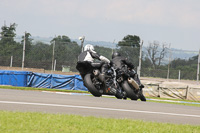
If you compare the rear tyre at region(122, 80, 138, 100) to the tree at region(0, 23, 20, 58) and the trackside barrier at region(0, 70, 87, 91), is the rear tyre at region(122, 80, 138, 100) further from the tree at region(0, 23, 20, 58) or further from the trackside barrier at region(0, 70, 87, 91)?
the tree at region(0, 23, 20, 58)

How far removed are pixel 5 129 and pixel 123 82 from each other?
8.47ft

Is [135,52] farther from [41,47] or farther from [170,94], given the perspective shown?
[41,47]

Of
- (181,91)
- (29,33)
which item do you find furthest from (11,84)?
(181,91)

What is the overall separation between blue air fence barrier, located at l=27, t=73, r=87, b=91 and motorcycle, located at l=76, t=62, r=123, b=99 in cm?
2037

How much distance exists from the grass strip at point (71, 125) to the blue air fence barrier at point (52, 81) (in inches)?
708

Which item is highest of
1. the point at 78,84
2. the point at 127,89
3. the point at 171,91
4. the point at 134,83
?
the point at 134,83

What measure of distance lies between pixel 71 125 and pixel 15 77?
19.9 meters

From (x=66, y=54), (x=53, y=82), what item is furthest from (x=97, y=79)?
(x=66, y=54)

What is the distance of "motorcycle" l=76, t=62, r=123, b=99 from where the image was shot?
7.13 metres

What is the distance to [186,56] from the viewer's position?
35.0m

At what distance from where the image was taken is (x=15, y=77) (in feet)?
91.1

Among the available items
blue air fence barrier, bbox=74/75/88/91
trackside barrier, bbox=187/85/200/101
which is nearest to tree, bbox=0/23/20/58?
blue air fence barrier, bbox=74/75/88/91

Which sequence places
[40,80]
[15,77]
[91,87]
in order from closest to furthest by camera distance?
[91,87]
[15,77]
[40,80]

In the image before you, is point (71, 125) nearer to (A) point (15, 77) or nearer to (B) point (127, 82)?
(B) point (127, 82)
